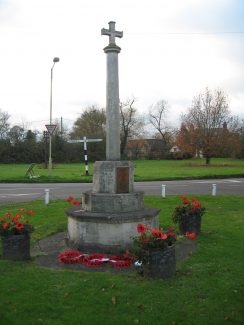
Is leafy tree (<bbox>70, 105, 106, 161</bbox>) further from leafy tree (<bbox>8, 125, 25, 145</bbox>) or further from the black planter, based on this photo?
the black planter

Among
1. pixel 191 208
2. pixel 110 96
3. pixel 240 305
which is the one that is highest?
pixel 110 96

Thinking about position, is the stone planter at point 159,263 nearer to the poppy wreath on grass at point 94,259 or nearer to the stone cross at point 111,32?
the poppy wreath on grass at point 94,259

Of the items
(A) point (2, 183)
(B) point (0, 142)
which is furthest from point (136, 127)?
(A) point (2, 183)

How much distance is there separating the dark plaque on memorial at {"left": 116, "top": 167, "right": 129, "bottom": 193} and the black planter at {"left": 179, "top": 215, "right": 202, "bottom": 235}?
181cm

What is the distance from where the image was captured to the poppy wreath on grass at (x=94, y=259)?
7336 mm

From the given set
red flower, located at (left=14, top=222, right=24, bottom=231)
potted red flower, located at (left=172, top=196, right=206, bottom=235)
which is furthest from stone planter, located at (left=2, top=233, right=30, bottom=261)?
potted red flower, located at (left=172, top=196, right=206, bottom=235)

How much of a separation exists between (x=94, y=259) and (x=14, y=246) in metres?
1.46

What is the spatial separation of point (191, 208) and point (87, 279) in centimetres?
411

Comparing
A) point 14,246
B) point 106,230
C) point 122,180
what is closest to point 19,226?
point 14,246

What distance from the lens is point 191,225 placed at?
31.8 feet

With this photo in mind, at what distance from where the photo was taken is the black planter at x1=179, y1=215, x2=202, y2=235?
9688 millimetres

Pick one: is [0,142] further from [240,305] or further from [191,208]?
[240,305]

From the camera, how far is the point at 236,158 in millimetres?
67062

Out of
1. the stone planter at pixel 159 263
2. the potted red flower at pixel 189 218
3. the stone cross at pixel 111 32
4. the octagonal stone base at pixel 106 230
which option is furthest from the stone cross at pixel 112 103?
the stone planter at pixel 159 263
